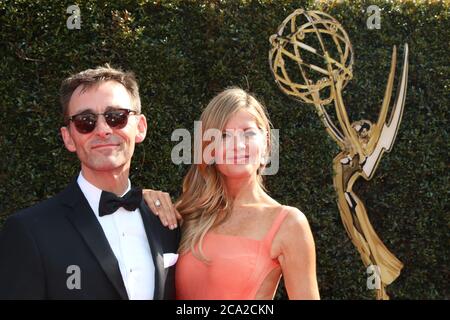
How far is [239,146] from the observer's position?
3283 mm

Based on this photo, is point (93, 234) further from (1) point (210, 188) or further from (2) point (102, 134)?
(1) point (210, 188)

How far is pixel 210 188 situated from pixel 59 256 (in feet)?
3.04

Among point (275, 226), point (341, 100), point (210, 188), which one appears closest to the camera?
point (275, 226)

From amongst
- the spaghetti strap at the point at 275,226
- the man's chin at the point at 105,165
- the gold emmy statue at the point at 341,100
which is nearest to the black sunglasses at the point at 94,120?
the man's chin at the point at 105,165

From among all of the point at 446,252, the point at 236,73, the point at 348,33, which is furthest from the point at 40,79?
the point at 446,252

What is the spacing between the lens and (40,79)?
484 cm

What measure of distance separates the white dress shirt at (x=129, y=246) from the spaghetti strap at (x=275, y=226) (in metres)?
0.54

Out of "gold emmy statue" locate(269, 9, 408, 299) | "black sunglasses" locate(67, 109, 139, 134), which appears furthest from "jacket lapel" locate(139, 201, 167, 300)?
"gold emmy statue" locate(269, 9, 408, 299)

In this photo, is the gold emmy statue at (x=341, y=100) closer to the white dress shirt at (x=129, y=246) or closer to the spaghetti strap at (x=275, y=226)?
the spaghetti strap at (x=275, y=226)

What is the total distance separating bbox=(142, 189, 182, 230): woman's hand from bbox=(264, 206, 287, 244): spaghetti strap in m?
0.46

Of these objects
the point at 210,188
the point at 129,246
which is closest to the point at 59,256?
the point at 129,246

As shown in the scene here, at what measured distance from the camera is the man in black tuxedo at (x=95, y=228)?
276 centimetres

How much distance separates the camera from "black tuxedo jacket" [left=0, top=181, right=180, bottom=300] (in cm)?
272
